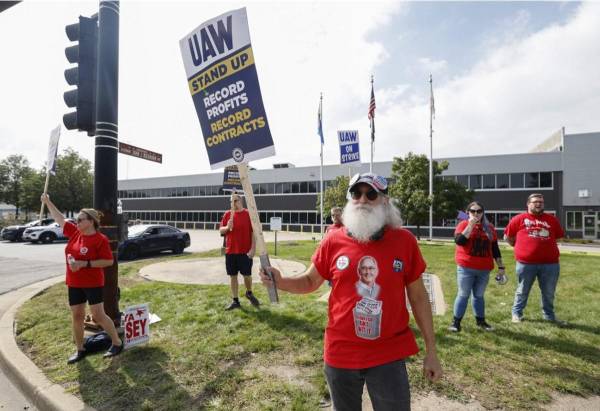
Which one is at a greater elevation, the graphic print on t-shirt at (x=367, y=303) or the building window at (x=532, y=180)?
the building window at (x=532, y=180)

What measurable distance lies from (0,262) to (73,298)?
483 inches

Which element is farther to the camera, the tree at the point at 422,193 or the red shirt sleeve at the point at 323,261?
the tree at the point at 422,193

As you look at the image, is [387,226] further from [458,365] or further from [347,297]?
[458,365]

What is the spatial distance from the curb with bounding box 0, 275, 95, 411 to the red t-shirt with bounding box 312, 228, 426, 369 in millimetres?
2547

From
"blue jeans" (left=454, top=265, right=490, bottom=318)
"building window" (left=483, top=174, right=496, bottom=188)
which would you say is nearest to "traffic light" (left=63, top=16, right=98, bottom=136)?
"blue jeans" (left=454, top=265, right=490, bottom=318)

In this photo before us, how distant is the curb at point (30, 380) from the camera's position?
3158mm

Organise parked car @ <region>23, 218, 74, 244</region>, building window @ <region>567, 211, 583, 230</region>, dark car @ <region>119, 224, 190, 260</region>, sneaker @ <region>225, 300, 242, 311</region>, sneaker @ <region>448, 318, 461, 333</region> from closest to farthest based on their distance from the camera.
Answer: sneaker @ <region>448, 318, 461, 333</region>
sneaker @ <region>225, 300, 242, 311</region>
dark car @ <region>119, 224, 190, 260</region>
parked car @ <region>23, 218, 74, 244</region>
building window @ <region>567, 211, 583, 230</region>

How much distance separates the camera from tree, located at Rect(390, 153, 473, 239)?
82.4 feet

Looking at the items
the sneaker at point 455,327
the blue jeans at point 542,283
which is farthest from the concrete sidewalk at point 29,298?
the blue jeans at point 542,283

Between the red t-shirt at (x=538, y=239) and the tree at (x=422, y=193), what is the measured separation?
20.0 metres

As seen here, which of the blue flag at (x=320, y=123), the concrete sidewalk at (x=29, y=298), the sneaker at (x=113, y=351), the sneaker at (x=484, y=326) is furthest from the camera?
the blue flag at (x=320, y=123)

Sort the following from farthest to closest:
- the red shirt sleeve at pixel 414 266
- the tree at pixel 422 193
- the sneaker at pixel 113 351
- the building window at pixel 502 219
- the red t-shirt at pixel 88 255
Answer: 1. the building window at pixel 502 219
2. the tree at pixel 422 193
3. the sneaker at pixel 113 351
4. the red t-shirt at pixel 88 255
5. the red shirt sleeve at pixel 414 266

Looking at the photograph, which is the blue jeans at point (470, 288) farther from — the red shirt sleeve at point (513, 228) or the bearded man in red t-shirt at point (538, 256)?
the red shirt sleeve at point (513, 228)

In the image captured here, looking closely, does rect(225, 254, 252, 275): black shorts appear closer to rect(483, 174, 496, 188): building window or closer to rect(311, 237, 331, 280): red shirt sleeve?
rect(311, 237, 331, 280): red shirt sleeve
